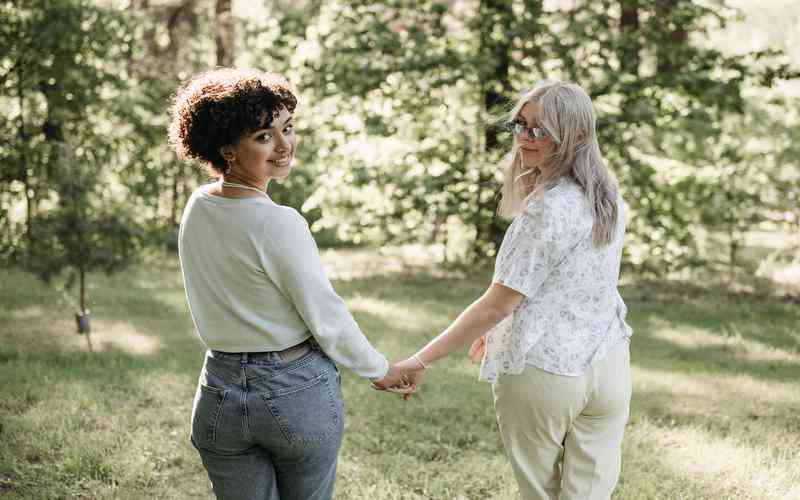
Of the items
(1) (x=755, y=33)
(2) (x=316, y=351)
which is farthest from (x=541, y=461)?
(1) (x=755, y=33)

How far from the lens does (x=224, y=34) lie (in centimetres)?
1432

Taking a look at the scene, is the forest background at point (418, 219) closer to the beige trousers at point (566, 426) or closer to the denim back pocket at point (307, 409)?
the beige trousers at point (566, 426)

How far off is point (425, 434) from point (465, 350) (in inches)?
89.6

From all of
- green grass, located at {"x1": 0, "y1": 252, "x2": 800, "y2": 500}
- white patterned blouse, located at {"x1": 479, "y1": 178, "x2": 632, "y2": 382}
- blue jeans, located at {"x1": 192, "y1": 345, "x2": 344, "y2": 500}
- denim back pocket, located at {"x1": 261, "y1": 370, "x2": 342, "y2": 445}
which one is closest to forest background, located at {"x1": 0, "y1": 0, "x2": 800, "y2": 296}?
green grass, located at {"x1": 0, "y1": 252, "x2": 800, "y2": 500}

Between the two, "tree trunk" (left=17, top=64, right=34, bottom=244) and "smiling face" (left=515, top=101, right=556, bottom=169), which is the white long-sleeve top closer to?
"smiling face" (left=515, top=101, right=556, bottom=169)

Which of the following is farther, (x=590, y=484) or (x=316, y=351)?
(x=590, y=484)

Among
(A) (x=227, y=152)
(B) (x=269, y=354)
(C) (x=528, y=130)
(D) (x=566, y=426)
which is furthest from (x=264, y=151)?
(D) (x=566, y=426)

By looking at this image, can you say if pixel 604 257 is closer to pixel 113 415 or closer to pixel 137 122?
pixel 113 415

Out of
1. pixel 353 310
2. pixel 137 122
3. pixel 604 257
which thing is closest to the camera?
pixel 604 257

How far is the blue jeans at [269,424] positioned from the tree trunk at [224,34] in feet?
41.9

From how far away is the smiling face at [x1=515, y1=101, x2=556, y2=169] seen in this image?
2609 mm

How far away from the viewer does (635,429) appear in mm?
A: 4938

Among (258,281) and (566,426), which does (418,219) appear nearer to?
(566,426)

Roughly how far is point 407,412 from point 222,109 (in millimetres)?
3491
